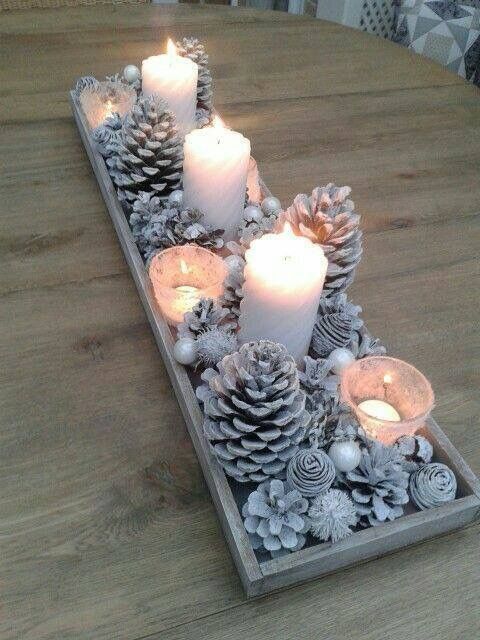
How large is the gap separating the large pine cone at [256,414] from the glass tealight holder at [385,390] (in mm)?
78

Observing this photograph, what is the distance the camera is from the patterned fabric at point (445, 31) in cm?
154

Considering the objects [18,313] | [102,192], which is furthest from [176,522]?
[102,192]

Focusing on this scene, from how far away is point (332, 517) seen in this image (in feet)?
Answer: 1.52

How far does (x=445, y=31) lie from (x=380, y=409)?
1.34 meters

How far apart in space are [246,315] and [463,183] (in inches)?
21.5

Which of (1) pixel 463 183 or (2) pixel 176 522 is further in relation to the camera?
(1) pixel 463 183

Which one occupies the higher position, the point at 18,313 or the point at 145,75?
the point at 145,75

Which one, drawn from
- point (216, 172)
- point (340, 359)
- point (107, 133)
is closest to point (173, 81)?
point (107, 133)

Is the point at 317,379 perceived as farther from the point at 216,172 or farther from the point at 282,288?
the point at 216,172

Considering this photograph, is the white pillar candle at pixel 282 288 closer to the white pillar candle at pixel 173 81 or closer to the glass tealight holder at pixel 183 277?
the glass tealight holder at pixel 183 277

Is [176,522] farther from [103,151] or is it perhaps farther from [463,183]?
[463,183]

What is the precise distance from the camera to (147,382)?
2.01ft

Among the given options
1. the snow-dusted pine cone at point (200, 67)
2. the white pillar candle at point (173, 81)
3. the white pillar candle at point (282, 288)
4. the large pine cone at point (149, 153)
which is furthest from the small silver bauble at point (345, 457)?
the snow-dusted pine cone at point (200, 67)

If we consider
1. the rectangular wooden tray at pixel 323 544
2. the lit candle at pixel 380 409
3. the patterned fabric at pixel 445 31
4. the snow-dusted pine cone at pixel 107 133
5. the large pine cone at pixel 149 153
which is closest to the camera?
the rectangular wooden tray at pixel 323 544
